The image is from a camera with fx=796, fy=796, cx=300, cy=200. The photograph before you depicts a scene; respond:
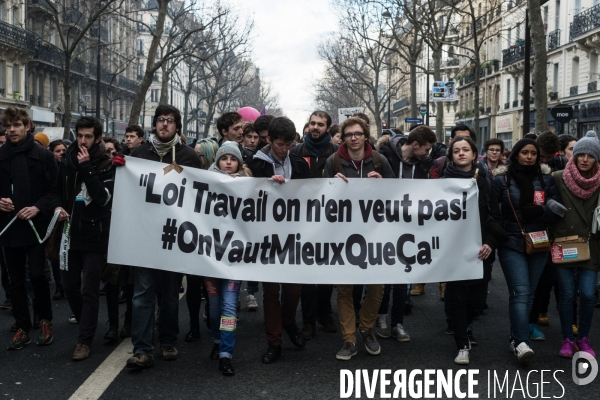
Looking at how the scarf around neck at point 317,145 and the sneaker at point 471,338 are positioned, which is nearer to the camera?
the sneaker at point 471,338

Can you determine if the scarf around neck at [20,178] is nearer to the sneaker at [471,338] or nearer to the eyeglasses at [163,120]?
the eyeglasses at [163,120]

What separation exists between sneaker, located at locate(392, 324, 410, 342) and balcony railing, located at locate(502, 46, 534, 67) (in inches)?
1646

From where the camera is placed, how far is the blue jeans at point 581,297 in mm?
6254

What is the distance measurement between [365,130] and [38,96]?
44112 millimetres

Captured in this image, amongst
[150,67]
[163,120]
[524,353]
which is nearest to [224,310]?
[163,120]

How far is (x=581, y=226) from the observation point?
628 centimetres

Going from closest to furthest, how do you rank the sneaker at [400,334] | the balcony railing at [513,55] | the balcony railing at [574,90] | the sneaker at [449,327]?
the sneaker at [400,334], the sneaker at [449,327], the balcony railing at [574,90], the balcony railing at [513,55]

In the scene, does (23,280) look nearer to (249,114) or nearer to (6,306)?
(6,306)

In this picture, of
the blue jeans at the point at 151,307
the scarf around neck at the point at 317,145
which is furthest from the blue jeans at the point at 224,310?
the scarf around neck at the point at 317,145

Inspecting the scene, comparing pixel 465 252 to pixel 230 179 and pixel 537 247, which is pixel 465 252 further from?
pixel 230 179

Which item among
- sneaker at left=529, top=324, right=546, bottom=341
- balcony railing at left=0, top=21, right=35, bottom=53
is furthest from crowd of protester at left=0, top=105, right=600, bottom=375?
balcony railing at left=0, top=21, right=35, bottom=53

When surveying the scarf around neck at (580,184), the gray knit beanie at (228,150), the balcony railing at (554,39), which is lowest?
the scarf around neck at (580,184)

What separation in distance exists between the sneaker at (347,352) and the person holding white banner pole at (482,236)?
2.63ft

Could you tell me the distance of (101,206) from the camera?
633cm
